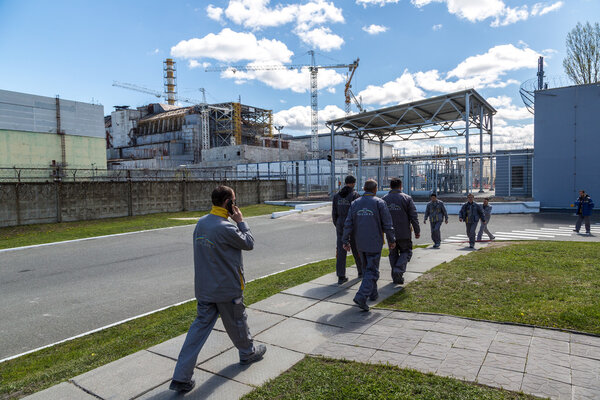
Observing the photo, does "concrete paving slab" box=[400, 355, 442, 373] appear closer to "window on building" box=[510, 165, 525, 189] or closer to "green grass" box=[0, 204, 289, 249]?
"green grass" box=[0, 204, 289, 249]

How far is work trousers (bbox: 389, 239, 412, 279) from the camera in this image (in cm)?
657

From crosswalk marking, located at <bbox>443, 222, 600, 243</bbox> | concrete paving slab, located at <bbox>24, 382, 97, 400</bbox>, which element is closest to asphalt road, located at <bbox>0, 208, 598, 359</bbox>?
crosswalk marking, located at <bbox>443, 222, 600, 243</bbox>

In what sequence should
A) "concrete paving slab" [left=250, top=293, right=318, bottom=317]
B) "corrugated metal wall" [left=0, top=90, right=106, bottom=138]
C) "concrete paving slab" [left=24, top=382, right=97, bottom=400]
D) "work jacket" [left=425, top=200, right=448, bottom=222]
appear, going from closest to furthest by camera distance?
"concrete paving slab" [left=24, top=382, right=97, bottom=400] < "concrete paving slab" [left=250, top=293, right=318, bottom=317] < "work jacket" [left=425, top=200, right=448, bottom=222] < "corrugated metal wall" [left=0, top=90, right=106, bottom=138]

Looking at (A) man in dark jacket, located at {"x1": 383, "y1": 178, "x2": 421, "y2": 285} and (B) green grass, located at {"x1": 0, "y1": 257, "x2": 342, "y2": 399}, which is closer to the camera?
(B) green grass, located at {"x1": 0, "y1": 257, "x2": 342, "y2": 399}

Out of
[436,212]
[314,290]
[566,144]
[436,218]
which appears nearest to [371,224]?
[314,290]

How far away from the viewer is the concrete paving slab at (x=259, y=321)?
4.98 meters

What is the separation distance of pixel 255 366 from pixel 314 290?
9.25 feet

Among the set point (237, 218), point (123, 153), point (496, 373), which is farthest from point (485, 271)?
point (123, 153)

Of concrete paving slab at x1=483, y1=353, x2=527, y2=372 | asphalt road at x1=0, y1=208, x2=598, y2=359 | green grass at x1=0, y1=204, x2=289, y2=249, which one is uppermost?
concrete paving slab at x1=483, y1=353, x2=527, y2=372

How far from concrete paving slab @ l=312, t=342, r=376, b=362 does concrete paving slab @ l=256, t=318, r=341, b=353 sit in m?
0.12

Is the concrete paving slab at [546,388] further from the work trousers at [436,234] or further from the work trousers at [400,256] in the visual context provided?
the work trousers at [436,234]

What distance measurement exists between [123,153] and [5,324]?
77.0 metres

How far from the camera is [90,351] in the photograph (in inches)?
187

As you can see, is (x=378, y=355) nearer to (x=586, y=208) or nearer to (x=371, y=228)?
(x=371, y=228)
